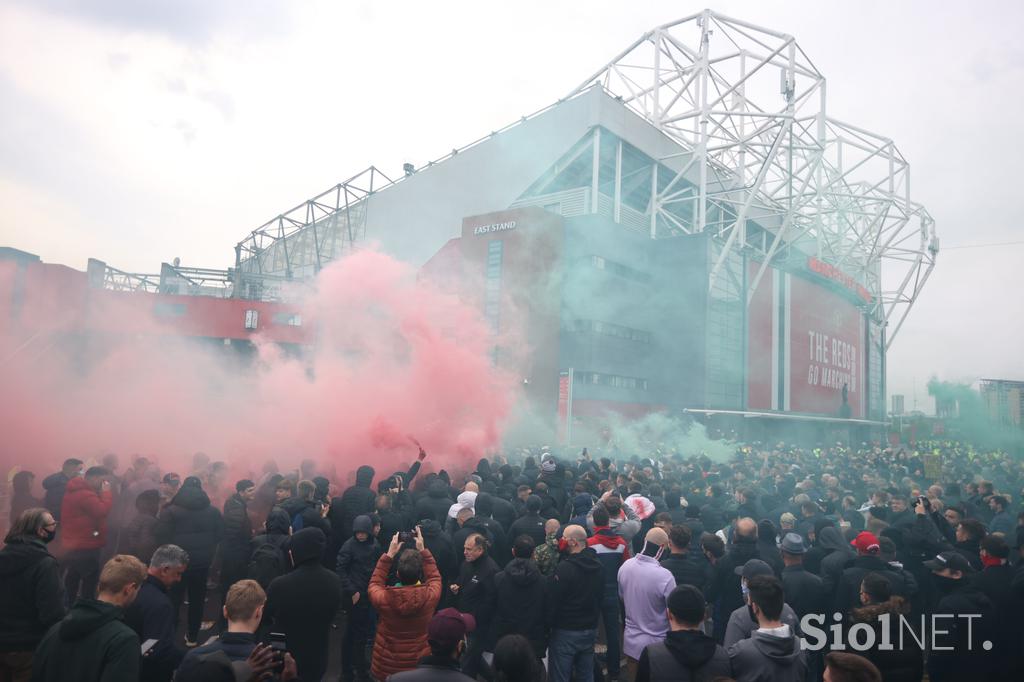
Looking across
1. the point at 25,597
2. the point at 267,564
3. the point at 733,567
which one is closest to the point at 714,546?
the point at 733,567

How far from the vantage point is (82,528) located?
617 cm

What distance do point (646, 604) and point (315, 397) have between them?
491 inches

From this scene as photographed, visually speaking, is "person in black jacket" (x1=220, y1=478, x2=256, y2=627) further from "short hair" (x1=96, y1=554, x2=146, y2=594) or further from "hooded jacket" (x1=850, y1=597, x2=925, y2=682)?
"hooded jacket" (x1=850, y1=597, x2=925, y2=682)

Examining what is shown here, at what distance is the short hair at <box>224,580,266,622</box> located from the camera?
2.92 metres

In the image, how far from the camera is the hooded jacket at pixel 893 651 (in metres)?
3.35

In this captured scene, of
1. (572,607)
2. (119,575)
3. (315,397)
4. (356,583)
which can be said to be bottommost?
(356,583)

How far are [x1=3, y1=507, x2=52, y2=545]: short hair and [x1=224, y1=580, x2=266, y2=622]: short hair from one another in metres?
1.77

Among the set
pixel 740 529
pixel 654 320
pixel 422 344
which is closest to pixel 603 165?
pixel 654 320

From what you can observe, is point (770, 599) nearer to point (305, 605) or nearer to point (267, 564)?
point (305, 605)

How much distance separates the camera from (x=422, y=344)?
15766mm

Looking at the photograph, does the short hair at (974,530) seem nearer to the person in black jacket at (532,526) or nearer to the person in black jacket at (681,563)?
the person in black jacket at (681,563)

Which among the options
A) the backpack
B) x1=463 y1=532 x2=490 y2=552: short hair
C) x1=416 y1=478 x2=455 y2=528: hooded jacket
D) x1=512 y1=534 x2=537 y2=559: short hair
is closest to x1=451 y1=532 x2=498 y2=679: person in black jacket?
x1=463 y1=532 x2=490 y2=552: short hair

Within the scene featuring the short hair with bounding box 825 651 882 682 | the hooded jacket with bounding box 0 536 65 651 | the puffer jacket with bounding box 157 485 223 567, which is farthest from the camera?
the puffer jacket with bounding box 157 485 223 567

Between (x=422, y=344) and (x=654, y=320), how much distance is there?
1738 cm
